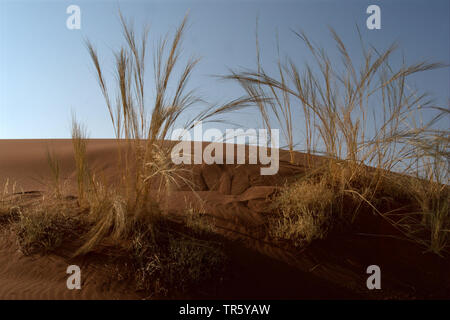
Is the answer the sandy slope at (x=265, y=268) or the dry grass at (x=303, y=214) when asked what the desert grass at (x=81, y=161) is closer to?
the sandy slope at (x=265, y=268)

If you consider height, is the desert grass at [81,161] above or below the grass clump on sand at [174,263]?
above

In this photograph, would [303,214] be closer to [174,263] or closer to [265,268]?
[265,268]

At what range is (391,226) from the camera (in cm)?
427

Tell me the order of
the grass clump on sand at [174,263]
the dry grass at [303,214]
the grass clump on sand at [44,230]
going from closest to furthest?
the grass clump on sand at [174,263]
the grass clump on sand at [44,230]
the dry grass at [303,214]

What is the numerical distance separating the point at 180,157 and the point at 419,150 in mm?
3036

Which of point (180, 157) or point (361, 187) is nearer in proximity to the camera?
point (180, 157)

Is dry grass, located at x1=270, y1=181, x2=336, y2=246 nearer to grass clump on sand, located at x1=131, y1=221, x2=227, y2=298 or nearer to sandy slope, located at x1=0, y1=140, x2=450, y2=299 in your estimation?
sandy slope, located at x1=0, y1=140, x2=450, y2=299

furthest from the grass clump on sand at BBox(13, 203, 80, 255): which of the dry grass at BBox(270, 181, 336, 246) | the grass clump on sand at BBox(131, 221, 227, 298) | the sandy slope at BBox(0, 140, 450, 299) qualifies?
the dry grass at BBox(270, 181, 336, 246)

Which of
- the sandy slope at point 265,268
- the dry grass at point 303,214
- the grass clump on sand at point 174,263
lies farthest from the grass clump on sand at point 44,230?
the dry grass at point 303,214

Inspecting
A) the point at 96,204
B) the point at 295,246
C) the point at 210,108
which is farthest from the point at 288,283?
the point at 96,204

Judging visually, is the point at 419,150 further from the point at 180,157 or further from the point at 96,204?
the point at 96,204

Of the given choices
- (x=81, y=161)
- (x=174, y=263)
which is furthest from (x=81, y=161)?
(x=174, y=263)

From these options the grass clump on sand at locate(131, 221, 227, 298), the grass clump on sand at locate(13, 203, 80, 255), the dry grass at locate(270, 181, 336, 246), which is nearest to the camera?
the grass clump on sand at locate(131, 221, 227, 298)

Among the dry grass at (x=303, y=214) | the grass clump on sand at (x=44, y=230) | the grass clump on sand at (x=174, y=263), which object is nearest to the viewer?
the grass clump on sand at (x=174, y=263)
